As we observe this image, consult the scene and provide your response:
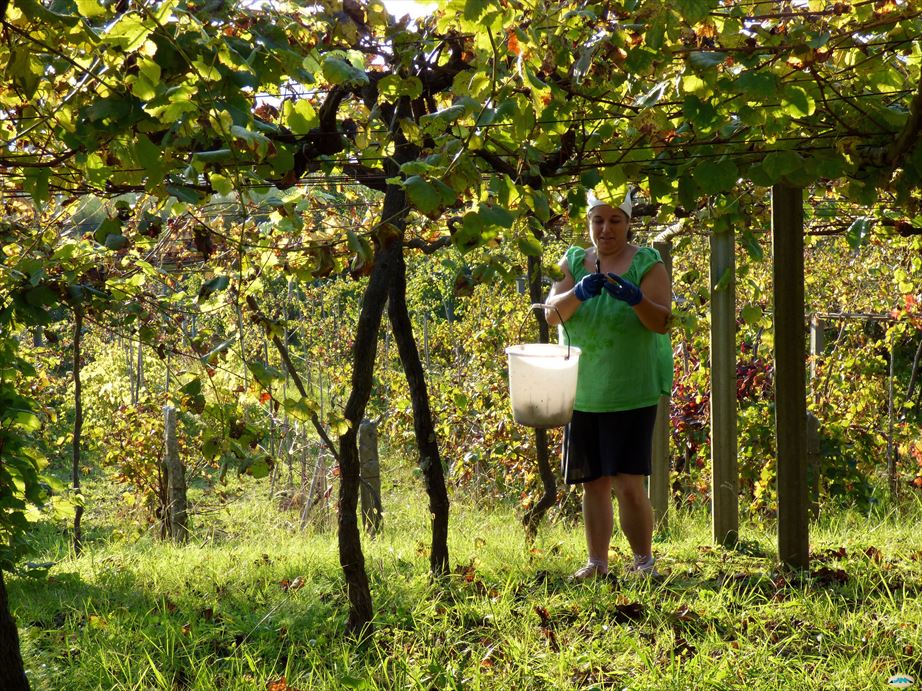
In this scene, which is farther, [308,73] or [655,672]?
[655,672]

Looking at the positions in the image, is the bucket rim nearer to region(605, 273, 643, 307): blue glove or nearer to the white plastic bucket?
the white plastic bucket

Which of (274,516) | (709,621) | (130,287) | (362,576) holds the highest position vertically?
(130,287)

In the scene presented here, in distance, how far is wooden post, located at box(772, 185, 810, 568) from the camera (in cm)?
341

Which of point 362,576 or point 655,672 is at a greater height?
point 362,576

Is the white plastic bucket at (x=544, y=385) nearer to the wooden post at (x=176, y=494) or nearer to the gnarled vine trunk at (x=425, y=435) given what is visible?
the gnarled vine trunk at (x=425, y=435)

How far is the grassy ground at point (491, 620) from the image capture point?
8.66 ft

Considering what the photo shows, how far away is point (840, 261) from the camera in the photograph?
805cm

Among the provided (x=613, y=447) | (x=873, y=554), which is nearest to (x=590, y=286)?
(x=613, y=447)

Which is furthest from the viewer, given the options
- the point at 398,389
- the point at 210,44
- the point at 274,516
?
the point at 398,389

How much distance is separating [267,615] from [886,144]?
7.92 ft

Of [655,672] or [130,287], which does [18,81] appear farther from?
[655,672]

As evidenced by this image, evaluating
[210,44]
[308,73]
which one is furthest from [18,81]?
[308,73]

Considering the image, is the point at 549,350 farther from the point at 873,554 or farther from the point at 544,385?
the point at 873,554

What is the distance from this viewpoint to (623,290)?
318cm
